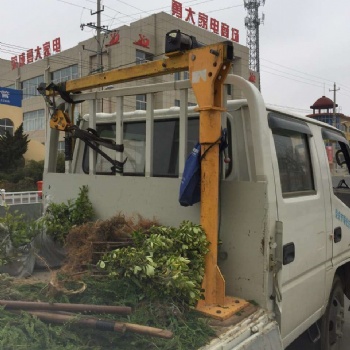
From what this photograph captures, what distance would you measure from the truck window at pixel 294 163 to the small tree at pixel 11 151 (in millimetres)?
29901

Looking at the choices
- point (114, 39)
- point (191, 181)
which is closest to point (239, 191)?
point (191, 181)

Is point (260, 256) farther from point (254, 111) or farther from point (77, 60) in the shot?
point (77, 60)

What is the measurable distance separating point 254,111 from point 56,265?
70.9 inches

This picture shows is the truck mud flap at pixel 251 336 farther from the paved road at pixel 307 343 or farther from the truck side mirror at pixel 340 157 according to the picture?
the truck side mirror at pixel 340 157

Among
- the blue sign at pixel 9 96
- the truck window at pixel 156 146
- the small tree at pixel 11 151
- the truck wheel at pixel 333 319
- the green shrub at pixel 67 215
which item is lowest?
the truck wheel at pixel 333 319

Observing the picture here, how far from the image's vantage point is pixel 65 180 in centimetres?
329

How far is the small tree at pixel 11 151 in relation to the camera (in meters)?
30.1

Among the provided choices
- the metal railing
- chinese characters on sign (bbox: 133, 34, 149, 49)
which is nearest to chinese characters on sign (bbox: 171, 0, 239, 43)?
chinese characters on sign (bbox: 133, 34, 149, 49)

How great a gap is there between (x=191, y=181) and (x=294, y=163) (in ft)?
3.43

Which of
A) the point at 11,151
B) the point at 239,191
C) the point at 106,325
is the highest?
the point at 11,151

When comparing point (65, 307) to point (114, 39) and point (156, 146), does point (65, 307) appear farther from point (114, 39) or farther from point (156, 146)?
point (114, 39)

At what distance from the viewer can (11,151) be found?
30.5 metres

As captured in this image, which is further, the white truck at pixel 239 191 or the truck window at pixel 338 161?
the truck window at pixel 338 161

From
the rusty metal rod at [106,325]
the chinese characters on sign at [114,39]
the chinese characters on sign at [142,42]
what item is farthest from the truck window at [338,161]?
the chinese characters on sign at [142,42]
